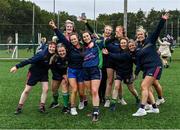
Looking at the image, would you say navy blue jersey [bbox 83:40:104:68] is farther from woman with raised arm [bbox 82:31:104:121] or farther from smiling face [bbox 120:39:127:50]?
smiling face [bbox 120:39:127:50]

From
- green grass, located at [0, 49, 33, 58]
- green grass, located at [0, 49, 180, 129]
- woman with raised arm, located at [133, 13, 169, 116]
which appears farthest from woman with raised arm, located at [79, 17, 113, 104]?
green grass, located at [0, 49, 33, 58]

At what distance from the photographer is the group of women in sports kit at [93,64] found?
9211 millimetres

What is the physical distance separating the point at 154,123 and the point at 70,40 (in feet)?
8.04

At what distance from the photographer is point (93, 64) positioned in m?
9.16

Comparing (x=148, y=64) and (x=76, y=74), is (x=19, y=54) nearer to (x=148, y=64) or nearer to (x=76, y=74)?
(x=76, y=74)

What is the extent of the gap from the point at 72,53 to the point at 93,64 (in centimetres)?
54

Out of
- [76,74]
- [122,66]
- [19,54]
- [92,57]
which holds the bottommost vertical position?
[19,54]

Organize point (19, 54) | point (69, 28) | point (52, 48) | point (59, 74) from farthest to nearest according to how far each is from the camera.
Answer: point (19, 54), point (59, 74), point (69, 28), point (52, 48)

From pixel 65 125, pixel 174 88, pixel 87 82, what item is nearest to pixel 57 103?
pixel 87 82

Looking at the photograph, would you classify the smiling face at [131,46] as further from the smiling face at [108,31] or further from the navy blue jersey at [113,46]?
the smiling face at [108,31]

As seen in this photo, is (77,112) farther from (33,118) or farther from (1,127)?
(1,127)

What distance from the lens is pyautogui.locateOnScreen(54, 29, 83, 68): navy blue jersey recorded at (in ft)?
30.7

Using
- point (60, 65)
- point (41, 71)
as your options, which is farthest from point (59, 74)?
point (41, 71)

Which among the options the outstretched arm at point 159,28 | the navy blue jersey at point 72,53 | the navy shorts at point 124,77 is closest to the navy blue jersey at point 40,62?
the navy blue jersey at point 72,53
